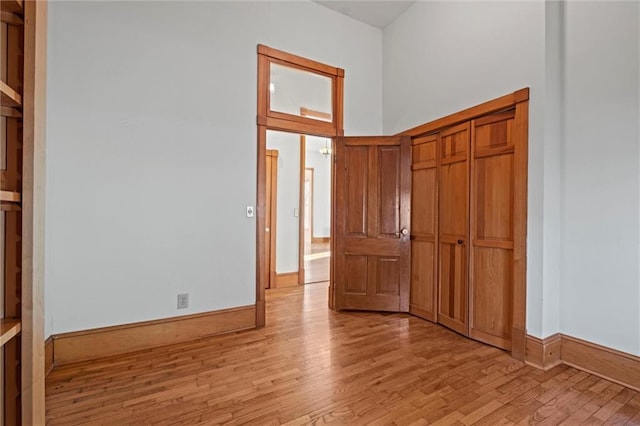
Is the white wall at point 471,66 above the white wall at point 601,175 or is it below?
above

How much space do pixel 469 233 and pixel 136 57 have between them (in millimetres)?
3370

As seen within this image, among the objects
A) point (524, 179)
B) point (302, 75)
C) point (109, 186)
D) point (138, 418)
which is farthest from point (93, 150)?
point (524, 179)

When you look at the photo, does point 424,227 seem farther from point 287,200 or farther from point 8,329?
point 8,329

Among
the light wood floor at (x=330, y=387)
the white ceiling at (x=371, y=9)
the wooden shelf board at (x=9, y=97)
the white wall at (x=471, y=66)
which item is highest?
the white ceiling at (x=371, y=9)

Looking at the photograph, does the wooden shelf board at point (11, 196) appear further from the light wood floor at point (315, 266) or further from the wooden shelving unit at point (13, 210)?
the light wood floor at point (315, 266)

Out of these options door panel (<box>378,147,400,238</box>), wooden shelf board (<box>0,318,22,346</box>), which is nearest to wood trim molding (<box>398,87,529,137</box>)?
door panel (<box>378,147,400,238</box>)

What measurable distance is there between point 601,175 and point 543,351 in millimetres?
1359

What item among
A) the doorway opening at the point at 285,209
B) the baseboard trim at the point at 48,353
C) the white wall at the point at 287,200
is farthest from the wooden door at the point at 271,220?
the baseboard trim at the point at 48,353

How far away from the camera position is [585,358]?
2355mm

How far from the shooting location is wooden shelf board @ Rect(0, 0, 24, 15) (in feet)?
3.46

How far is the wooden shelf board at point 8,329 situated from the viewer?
1.01 m

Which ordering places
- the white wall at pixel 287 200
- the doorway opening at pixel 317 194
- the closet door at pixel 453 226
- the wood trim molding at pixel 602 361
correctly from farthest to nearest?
the doorway opening at pixel 317 194
the white wall at pixel 287 200
the closet door at pixel 453 226
the wood trim molding at pixel 602 361

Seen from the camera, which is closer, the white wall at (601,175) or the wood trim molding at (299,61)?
the white wall at (601,175)

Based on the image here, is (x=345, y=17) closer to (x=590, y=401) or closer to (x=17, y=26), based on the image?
(x=17, y=26)
